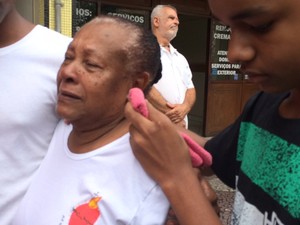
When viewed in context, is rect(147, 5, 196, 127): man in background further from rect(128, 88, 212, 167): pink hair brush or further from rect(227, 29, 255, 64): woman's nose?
rect(227, 29, 255, 64): woman's nose

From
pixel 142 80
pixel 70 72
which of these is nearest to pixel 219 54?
pixel 142 80

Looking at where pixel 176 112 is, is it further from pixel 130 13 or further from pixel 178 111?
pixel 130 13

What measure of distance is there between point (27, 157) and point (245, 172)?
86 centimetres

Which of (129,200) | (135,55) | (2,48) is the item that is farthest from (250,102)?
(2,48)

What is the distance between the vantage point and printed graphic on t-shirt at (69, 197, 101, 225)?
1.16 metres

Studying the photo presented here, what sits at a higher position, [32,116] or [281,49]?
[281,49]

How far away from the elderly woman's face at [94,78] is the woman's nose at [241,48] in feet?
1.51

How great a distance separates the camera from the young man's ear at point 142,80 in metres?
1.35

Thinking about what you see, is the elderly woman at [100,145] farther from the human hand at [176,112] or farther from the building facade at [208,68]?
the building facade at [208,68]

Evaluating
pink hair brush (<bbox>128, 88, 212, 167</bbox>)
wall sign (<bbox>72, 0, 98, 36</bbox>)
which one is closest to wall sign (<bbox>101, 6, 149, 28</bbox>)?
wall sign (<bbox>72, 0, 98, 36</bbox>)

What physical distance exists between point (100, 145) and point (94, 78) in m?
0.22

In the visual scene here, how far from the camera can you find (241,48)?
0.92 meters

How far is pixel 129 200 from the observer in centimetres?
115

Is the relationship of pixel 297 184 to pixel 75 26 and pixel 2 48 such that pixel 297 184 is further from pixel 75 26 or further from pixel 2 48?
pixel 75 26
